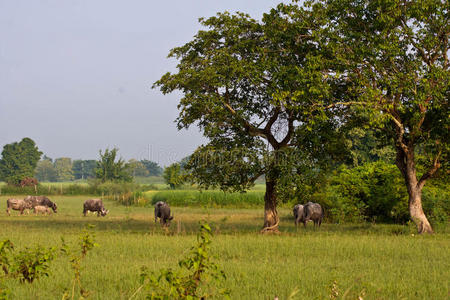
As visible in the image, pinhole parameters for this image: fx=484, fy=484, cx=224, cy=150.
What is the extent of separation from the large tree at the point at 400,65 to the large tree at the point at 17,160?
11072cm

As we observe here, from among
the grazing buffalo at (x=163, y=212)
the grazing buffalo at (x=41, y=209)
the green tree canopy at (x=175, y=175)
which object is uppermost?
the green tree canopy at (x=175, y=175)

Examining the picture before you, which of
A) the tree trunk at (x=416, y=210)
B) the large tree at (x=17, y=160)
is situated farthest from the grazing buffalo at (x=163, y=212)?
the large tree at (x=17, y=160)

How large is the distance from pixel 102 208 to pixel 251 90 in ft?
58.3

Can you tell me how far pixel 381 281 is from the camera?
38.0 ft

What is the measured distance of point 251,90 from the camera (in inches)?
1003

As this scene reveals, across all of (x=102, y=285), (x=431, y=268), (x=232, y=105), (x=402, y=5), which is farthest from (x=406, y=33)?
(x=102, y=285)

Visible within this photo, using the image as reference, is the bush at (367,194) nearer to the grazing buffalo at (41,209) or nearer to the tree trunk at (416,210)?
the tree trunk at (416,210)

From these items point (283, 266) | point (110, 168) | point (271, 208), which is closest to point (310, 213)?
point (271, 208)

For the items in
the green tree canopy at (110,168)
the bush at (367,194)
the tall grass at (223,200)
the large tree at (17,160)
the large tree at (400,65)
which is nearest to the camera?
the large tree at (400,65)

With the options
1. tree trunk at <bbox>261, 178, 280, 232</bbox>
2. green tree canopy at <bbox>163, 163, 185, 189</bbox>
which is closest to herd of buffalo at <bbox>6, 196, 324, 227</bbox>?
tree trunk at <bbox>261, 178, 280, 232</bbox>

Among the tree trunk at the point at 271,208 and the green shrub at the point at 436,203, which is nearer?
the tree trunk at the point at 271,208

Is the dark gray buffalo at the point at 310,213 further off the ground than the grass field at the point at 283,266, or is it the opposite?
the dark gray buffalo at the point at 310,213

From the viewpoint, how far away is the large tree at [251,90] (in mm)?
22859

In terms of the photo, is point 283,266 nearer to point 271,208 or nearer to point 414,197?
point 271,208
